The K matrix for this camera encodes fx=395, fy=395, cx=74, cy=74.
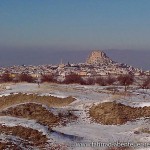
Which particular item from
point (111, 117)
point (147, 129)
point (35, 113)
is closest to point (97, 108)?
point (111, 117)

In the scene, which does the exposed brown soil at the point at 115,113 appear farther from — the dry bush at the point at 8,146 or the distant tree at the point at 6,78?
the distant tree at the point at 6,78

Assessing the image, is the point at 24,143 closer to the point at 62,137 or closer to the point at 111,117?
the point at 62,137

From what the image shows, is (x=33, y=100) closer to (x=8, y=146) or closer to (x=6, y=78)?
(x=8, y=146)

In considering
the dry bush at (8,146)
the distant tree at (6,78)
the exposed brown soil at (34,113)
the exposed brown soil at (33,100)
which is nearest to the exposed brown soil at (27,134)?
the dry bush at (8,146)

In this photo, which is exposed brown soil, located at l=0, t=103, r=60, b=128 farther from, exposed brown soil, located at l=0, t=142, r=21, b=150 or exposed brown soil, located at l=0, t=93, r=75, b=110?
exposed brown soil, located at l=0, t=93, r=75, b=110

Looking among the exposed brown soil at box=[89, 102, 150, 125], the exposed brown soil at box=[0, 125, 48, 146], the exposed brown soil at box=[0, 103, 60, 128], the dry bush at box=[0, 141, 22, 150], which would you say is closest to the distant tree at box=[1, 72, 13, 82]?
the exposed brown soil at box=[0, 103, 60, 128]

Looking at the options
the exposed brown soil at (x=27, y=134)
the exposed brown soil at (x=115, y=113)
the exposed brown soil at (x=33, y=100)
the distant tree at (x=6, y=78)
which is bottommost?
the distant tree at (x=6, y=78)
